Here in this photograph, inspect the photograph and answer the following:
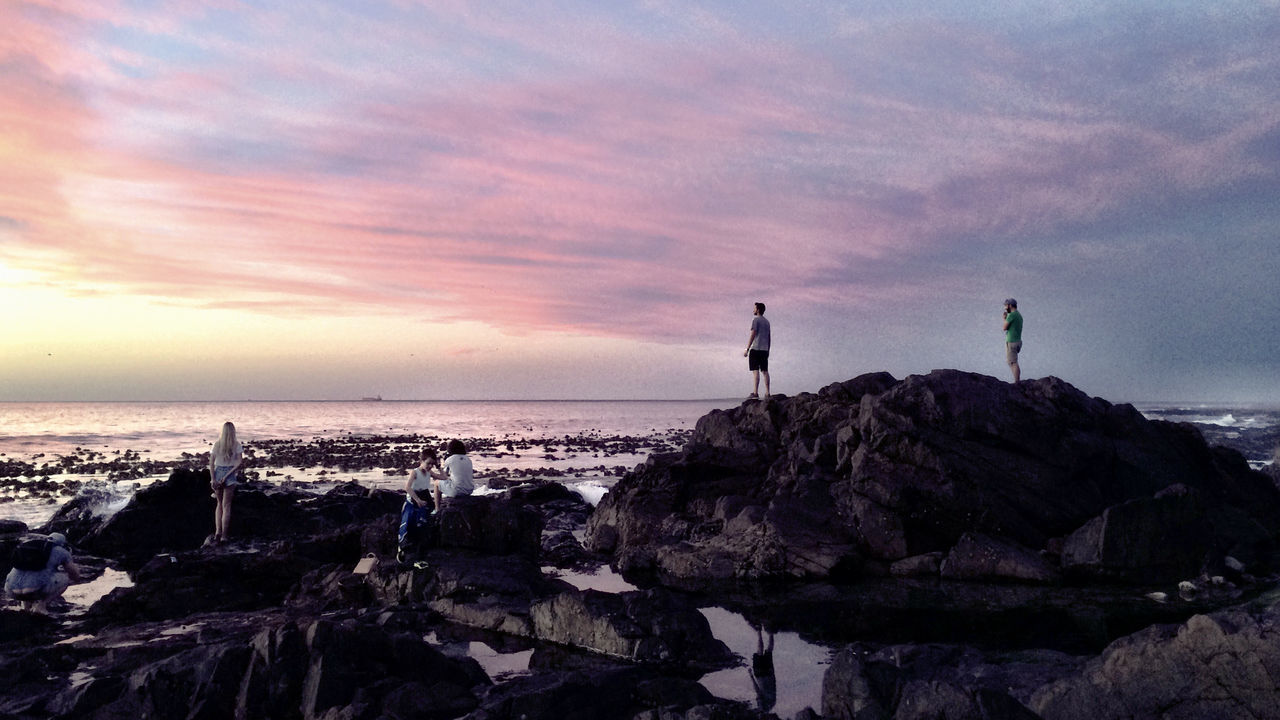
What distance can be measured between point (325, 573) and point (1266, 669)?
16.8m

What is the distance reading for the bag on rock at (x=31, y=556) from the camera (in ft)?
52.1

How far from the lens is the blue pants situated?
17672mm

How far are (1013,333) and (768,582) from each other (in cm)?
1420

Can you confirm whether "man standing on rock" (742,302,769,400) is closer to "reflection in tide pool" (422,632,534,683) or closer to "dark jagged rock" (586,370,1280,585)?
"dark jagged rock" (586,370,1280,585)

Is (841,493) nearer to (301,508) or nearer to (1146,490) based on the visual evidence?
(1146,490)

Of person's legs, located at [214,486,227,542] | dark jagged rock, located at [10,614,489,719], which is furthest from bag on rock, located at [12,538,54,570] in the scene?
dark jagged rock, located at [10,614,489,719]

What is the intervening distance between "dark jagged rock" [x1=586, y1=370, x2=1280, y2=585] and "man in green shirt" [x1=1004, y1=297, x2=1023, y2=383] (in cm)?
270

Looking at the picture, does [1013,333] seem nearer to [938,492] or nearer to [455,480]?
[938,492]

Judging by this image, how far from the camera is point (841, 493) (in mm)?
20953

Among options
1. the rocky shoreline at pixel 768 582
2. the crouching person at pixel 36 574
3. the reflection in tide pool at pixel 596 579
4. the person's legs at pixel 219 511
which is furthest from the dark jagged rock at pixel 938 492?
the crouching person at pixel 36 574

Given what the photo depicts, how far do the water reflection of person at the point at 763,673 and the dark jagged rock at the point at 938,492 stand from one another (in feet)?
17.0

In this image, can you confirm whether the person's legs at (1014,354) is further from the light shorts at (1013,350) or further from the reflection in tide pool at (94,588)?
the reflection in tide pool at (94,588)

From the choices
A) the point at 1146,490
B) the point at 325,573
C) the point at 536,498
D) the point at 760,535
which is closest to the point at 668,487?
the point at 760,535

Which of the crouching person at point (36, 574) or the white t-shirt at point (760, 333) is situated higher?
the white t-shirt at point (760, 333)
